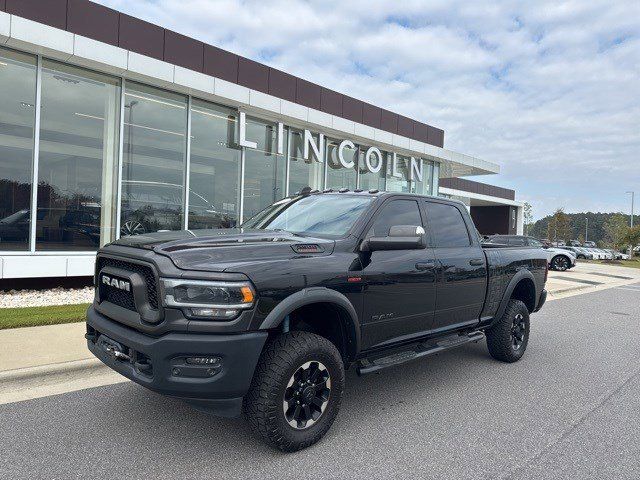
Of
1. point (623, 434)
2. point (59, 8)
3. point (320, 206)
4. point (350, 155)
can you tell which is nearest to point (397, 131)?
point (350, 155)

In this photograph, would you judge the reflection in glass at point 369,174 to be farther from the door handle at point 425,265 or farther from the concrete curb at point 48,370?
the concrete curb at point 48,370

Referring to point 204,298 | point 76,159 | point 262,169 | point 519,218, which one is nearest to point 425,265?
point 204,298

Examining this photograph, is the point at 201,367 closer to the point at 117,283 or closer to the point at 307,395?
the point at 307,395

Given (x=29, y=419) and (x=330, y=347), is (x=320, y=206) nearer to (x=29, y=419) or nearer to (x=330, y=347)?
(x=330, y=347)

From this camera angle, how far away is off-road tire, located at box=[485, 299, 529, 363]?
547cm

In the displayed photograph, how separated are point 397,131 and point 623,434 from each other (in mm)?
14391

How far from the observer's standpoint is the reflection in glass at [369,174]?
616 inches

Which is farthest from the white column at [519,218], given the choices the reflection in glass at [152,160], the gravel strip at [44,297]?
the gravel strip at [44,297]

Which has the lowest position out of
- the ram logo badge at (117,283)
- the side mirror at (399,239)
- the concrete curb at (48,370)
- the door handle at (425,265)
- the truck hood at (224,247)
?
the concrete curb at (48,370)

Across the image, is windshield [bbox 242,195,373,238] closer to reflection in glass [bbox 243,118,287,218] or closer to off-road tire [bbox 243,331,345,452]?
off-road tire [bbox 243,331,345,452]

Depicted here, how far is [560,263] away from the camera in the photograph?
23453mm

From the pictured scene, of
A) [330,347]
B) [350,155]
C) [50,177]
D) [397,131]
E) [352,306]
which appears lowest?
[330,347]

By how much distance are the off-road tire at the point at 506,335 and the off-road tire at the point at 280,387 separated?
2988mm

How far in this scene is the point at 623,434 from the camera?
3.64 m
